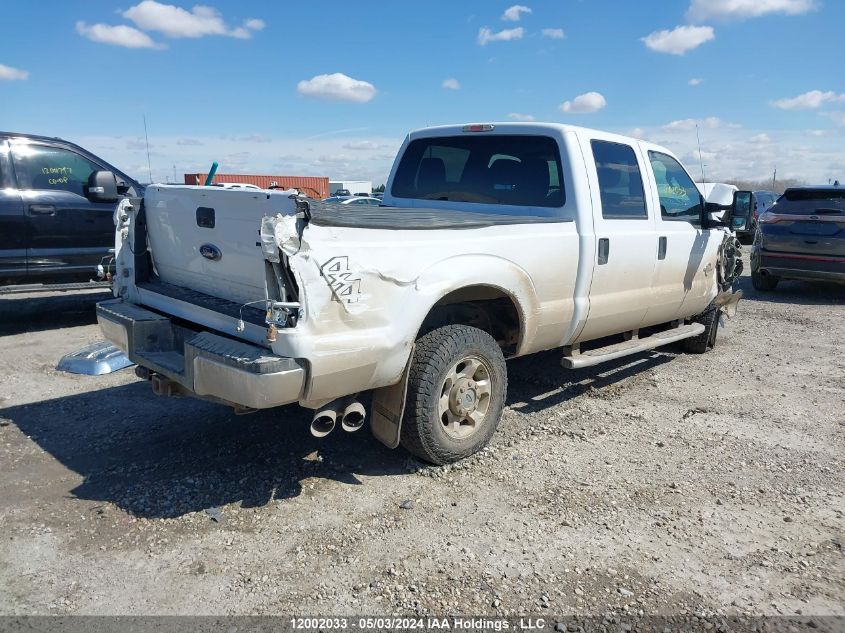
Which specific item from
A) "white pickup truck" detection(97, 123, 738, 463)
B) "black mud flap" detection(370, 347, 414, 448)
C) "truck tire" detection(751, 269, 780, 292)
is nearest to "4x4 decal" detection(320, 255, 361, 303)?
"white pickup truck" detection(97, 123, 738, 463)

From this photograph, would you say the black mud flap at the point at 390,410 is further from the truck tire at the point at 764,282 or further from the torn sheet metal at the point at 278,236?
the truck tire at the point at 764,282

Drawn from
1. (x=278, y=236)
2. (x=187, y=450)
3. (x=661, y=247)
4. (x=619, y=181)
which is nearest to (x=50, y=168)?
(x=187, y=450)

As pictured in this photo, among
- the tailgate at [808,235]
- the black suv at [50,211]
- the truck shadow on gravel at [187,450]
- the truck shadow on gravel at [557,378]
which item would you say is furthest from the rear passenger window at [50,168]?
the tailgate at [808,235]

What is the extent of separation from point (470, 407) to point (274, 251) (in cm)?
165

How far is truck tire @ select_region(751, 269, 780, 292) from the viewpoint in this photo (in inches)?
440

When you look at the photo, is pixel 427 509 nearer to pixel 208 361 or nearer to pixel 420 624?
pixel 420 624

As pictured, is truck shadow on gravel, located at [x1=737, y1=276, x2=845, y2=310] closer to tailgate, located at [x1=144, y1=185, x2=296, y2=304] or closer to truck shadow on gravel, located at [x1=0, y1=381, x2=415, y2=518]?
truck shadow on gravel, located at [x1=0, y1=381, x2=415, y2=518]

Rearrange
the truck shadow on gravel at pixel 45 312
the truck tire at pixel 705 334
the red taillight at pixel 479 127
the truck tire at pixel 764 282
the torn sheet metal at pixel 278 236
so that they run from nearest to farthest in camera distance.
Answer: the torn sheet metal at pixel 278 236, the red taillight at pixel 479 127, the truck tire at pixel 705 334, the truck shadow on gravel at pixel 45 312, the truck tire at pixel 764 282

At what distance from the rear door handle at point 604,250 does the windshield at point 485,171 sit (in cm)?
41

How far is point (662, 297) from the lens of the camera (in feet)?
18.2

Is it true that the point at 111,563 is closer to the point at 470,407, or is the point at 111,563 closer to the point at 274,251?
the point at 274,251

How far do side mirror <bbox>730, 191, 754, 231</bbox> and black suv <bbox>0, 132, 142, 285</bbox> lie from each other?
635 centimetres

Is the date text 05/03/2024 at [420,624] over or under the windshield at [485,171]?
under

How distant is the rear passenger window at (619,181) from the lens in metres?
4.83
